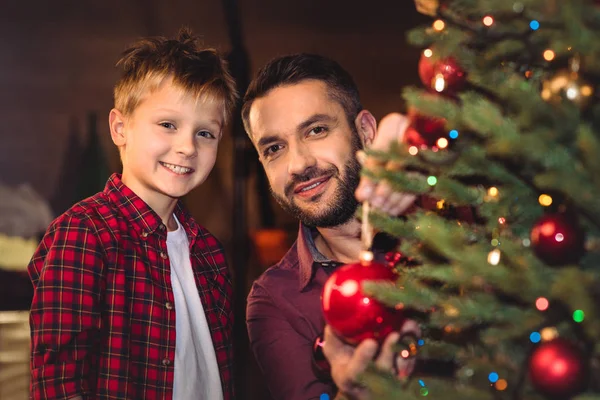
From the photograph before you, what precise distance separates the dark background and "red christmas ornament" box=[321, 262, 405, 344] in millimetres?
2664

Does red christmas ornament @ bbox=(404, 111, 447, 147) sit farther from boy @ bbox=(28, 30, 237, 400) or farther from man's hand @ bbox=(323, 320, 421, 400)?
boy @ bbox=(28, 30, 237, 400)

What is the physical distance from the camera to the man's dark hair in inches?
63.0

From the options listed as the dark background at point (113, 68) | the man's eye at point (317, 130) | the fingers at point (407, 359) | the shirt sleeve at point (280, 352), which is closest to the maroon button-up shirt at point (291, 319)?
the shirt sleeve at point (280, 352)

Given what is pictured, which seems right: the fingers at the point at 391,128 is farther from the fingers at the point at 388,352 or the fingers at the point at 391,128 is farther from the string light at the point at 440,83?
the fingers at the point at 388,352

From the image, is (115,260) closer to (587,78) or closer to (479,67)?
(479,67)

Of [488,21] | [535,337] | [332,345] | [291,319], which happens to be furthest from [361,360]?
[291,319]

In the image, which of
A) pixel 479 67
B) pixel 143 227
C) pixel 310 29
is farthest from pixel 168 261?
pixel 310 29

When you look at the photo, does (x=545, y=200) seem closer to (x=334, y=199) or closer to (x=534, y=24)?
(x=534, y=24)

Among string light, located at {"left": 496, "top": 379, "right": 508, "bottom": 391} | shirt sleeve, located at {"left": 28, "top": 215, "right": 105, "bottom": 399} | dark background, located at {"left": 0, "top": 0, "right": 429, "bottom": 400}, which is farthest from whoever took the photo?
dark background, located at {"left": 0, "top": 0, "right": 429, "bottom": 400}

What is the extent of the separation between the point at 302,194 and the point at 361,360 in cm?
65

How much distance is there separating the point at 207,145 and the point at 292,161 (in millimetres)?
193

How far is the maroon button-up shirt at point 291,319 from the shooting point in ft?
4.75

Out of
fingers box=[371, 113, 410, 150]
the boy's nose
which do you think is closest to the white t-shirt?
the boy's nose

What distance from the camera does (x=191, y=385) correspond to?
1418mm
